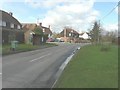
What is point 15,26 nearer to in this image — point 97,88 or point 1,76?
point 1,76

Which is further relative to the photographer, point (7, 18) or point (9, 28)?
point (7, 18)

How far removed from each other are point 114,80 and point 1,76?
5.70m

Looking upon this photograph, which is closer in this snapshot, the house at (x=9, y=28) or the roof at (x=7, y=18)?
the house at (x=9, y=28)

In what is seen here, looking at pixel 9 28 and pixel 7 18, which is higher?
pixel 7 18

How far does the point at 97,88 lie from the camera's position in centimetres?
1087

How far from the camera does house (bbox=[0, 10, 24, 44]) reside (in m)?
69.8

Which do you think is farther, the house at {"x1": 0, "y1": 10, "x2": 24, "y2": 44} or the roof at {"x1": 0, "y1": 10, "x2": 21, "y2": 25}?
the roof at {"x1": 0, "y1": 10, "x2": 21, "y2": 25}

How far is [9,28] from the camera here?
76.0m

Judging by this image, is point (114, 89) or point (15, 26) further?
point (15, 26)

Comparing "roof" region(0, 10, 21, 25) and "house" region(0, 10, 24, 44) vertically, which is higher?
"roof" region(0, 10, 21, 25)

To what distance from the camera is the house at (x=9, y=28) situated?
69.8 meters

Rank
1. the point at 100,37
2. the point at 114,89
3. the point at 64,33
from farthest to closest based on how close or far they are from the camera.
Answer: the point at 64,33 < the point at 100,37 < the point at 114,89

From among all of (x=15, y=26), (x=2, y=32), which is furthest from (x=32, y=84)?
(x=15, y=26)

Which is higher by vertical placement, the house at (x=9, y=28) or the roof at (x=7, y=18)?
the roof at (x=7, y=18)
